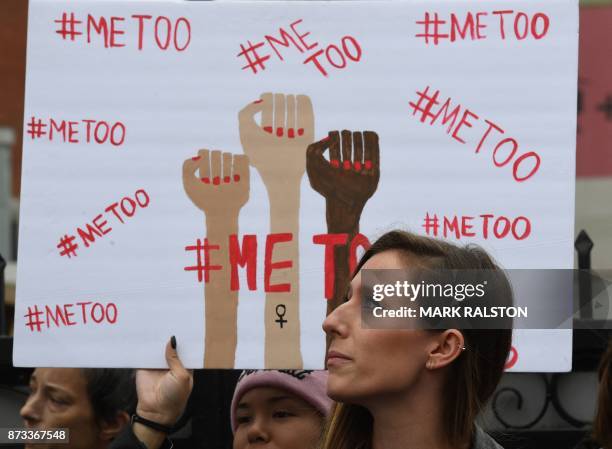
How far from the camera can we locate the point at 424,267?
2.62m

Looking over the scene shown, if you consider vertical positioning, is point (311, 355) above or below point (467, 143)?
below

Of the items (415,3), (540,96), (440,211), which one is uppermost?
(415,3)

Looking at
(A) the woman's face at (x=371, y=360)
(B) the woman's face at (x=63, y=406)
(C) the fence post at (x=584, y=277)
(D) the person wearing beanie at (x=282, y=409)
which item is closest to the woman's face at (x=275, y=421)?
(D) the person wearing beanie at (x=282, y=409)

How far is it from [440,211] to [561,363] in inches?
18.0

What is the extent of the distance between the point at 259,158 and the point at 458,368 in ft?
2.61

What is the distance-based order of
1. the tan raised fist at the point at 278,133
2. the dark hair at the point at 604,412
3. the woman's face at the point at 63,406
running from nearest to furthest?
1. the dark hair at the point at 604,412
2. the tan raised fist at the point at 278,133
3. the woman's face at the point at 63,406

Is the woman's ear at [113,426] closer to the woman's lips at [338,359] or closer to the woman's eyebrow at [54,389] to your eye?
the woman's eyebrow at [54,389]

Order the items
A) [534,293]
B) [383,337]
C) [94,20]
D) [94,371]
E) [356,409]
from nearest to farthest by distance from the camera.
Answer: [383,337]
[356,409]
[534,293]
[94,20]
[94,371]

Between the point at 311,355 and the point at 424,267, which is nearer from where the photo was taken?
the point at 424,267

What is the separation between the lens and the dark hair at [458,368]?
257 cm

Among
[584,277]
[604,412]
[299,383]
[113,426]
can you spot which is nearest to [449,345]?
[604,412]

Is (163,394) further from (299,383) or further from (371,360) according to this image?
(371,360)

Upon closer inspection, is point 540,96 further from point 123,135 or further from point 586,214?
point 586,214

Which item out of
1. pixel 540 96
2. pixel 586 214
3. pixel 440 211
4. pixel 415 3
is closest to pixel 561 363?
pixel 440 211
